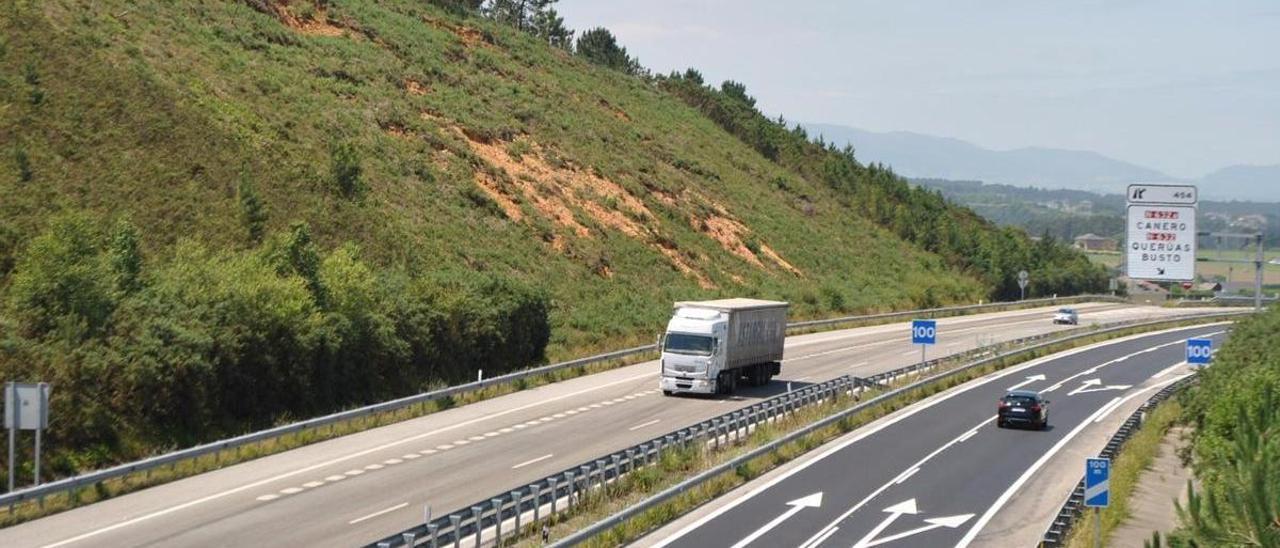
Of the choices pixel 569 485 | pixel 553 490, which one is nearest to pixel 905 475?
pixel 569 485

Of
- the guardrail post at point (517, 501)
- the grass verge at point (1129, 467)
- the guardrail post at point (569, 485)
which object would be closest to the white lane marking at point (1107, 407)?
the grass verge at point (1129, 467)

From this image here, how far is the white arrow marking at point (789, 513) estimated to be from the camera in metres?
23.1

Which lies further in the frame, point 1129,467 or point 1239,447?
point 1129,467

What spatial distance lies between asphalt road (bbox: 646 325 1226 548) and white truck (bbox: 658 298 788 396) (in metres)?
5.95

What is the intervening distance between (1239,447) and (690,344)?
1051 inches

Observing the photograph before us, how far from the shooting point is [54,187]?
40.4 metres

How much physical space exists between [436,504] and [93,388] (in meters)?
8.53

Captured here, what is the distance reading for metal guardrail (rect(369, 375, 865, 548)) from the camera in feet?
63.3

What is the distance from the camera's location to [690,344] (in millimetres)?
42812

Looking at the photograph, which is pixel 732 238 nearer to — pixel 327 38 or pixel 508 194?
pixel 508 194

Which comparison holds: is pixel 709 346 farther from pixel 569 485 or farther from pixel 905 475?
pixel 569 485

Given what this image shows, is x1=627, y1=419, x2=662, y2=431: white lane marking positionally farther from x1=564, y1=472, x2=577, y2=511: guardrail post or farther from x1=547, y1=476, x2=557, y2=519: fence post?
x1=547, y1=476, x2=557, y2=519: fence post

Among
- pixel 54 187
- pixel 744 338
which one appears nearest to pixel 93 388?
pixel 54 187

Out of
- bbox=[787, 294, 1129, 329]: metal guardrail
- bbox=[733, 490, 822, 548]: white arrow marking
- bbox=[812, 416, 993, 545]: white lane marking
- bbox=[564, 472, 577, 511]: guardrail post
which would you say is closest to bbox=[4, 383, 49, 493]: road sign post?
bbox=[564, 472, 577, 511]: guardrail post
